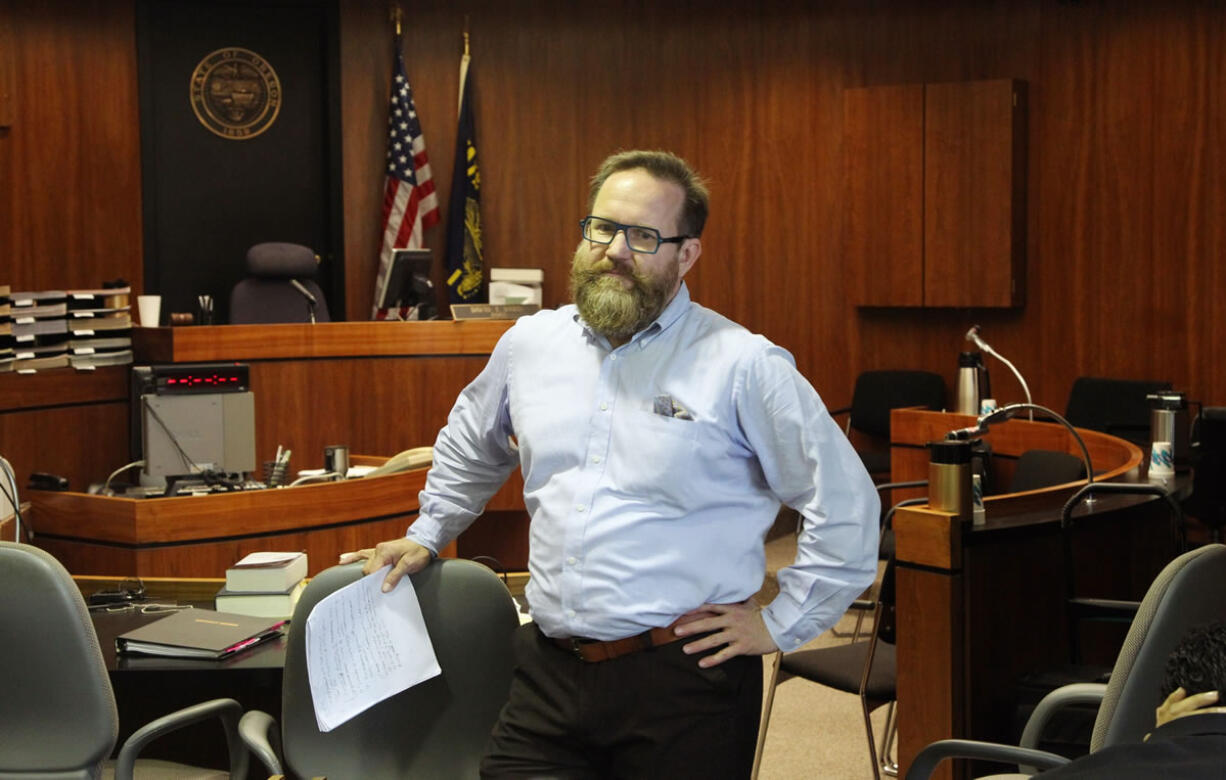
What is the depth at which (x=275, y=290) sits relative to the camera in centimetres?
700

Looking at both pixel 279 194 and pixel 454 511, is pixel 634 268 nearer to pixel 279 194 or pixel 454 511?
pixel 454 511

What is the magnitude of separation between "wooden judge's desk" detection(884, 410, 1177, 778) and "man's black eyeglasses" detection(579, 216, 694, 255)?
56.6 inches

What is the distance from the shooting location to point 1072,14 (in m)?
7.23

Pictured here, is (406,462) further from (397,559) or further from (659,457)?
(659,457)

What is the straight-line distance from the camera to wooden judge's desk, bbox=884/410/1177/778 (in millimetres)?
3297

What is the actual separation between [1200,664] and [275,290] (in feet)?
19.4

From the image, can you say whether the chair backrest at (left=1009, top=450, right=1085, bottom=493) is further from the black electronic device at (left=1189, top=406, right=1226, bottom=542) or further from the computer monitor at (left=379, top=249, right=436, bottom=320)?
the computer monitor at (left=379, top=249, right=436, bottom=320)

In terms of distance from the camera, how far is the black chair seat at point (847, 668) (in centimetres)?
340

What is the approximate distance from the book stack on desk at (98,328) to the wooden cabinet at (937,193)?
13.0ft

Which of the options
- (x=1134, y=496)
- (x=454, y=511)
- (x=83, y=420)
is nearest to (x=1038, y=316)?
(x=1134, y=496)

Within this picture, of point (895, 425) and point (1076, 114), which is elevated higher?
point (1076, 114)

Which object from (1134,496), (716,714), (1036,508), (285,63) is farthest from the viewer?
(285,63)

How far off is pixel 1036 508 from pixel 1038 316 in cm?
391

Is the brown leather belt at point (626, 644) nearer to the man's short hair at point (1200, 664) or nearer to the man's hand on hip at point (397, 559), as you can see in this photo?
Answer: the man's hand on hip at point (397, 559)
